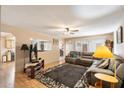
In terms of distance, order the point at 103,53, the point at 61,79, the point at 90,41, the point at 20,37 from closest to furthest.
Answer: the point at 103,53 < the point at 61,79 < the point at 20,37 < the point at 90,41

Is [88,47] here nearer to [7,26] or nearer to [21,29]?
[21,29]

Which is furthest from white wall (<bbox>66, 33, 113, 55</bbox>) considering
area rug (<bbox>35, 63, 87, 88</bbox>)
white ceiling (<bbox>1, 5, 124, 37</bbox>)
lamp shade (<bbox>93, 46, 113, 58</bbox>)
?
lamp shade (<bbox>93, 46, 113, 58</bbox>)

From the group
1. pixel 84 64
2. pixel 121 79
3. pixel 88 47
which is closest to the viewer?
pixel 121 79

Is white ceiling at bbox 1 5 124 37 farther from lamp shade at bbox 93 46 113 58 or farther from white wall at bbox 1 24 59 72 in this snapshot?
lamp shade at bbox 93 46 113 58

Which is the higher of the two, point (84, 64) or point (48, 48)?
point (48, 48)

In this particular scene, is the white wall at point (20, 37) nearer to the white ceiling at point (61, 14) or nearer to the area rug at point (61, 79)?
the white ceiling at point (61, 14)

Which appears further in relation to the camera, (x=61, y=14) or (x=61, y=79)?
(x=61, y=79)

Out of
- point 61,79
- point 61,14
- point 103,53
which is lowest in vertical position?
point 61,79

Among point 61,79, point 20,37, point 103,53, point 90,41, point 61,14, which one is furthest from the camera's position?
point 90,41

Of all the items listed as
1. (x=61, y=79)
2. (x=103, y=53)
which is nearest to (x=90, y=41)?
(x=61, y=79)

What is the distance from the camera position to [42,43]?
5.54m

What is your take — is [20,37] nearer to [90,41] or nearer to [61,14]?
[61,14]
